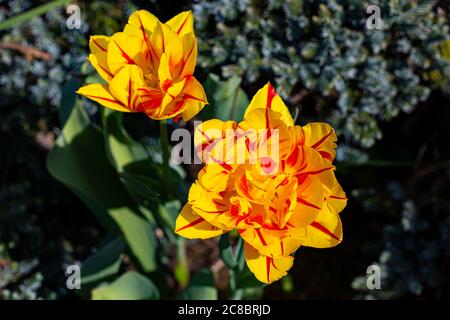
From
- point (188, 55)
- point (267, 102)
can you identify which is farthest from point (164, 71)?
point (267, 102)

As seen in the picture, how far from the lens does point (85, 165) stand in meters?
1.54

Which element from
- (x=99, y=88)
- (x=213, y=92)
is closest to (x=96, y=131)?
(x=213, y=92)

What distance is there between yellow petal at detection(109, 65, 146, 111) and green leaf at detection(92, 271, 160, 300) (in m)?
0.46

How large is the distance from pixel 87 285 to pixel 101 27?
28.6 inches

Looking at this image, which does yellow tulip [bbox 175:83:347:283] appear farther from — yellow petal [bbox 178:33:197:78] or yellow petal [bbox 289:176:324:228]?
yellow petal [bbox 178:33:197:78]

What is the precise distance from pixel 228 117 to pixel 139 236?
15.0 inches

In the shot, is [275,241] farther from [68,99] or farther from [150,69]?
[68,99]

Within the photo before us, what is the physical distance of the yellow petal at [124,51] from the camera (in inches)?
44.2

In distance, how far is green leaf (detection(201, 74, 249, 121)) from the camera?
1382mm

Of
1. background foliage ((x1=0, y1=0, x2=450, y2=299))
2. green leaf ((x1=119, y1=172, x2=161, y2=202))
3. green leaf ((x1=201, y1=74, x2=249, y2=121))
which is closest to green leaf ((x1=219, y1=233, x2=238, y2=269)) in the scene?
background foliage ((x1=0, y1=0, x2=450, y2=299))

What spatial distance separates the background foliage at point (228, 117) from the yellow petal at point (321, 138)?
0.33 m

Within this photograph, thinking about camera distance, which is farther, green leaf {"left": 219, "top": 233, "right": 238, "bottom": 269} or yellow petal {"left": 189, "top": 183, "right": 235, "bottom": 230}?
green leaf {"left": 219, "top": 233, "right": 238, "bottom": 269}

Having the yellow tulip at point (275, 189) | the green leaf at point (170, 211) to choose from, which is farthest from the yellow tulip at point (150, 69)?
the green leaf at point (170, 211)

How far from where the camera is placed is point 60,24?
74.9 inches
